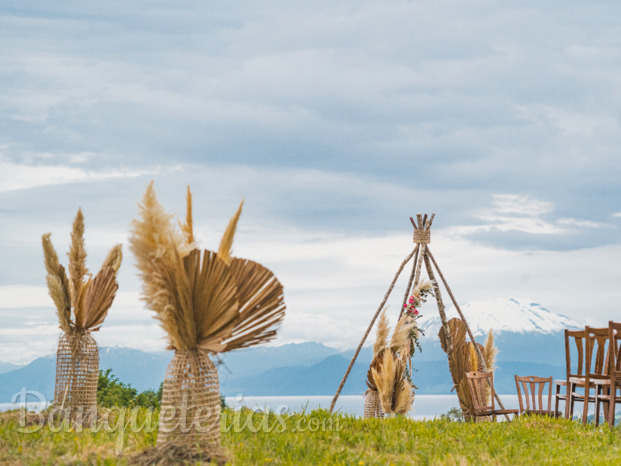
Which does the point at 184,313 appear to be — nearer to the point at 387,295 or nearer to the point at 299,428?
the point at 299,428

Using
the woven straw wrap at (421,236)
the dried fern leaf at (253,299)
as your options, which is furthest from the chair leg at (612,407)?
the dried fern leaf at (253,299)

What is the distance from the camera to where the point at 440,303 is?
1089 centimetres

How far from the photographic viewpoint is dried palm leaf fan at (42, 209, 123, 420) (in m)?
6.58

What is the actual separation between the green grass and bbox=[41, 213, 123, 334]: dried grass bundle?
1.08 metres

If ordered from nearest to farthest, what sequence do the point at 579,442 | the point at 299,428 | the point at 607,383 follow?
the point at 299,428, the point at 579,442, the point at 607,383

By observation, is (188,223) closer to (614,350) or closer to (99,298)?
(99,298)

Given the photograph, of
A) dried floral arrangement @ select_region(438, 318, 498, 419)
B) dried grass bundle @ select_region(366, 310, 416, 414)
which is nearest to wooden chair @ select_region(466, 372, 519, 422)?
dried floral arrangement @ select_region(438, 318, 498, 419)

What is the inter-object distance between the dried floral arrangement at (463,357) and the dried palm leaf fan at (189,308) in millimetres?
6579

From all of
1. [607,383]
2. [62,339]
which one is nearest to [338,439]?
[62,339]

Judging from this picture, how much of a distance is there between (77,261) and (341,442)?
3.28m

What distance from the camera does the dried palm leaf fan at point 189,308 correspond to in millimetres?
4336

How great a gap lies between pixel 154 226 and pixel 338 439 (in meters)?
2.93

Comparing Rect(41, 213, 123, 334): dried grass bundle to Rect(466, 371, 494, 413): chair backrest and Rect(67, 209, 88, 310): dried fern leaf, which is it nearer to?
Rect(67, 209, 88, 310): dried fern leaf

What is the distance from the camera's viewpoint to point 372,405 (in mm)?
9375
